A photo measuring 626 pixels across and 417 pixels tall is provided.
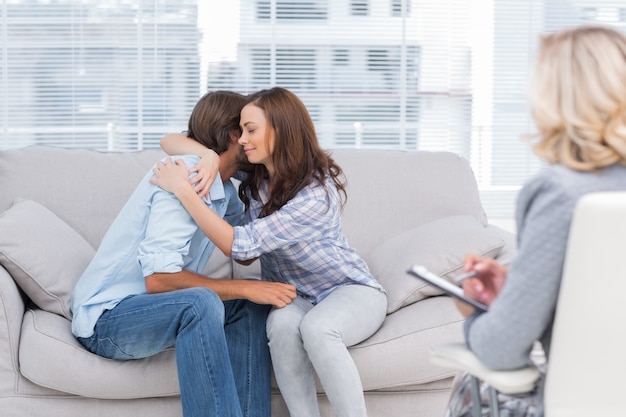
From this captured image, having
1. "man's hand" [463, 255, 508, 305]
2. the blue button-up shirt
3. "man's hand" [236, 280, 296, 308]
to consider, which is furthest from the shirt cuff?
"man's hand" [463, 255, 508, 305]

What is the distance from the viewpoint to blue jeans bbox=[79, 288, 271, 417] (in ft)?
6.31

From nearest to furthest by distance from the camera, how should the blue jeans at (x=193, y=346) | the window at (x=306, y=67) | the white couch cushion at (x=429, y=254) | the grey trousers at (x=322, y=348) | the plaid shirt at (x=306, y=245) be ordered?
1. the blue jeans at (x=193, y=346)
2. the grey trousers at (x=322, y=348)
3. the plaid shirt at (x=306, y=245)
4. the white couch cushion at (x=429, y=254)
5. the window at (x=306, y=67)

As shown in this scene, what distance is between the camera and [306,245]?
2250 millimetres

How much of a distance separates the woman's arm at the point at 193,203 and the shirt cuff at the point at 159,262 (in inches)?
4.2

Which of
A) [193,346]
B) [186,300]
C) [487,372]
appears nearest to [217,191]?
[186,300]

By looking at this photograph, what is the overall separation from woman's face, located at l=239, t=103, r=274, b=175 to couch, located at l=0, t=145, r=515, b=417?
58 centimetres

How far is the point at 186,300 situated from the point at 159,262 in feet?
0.39

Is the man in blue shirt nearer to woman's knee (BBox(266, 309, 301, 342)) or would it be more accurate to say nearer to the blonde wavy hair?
woman's knee (BBox(266, 309, 301, 342))

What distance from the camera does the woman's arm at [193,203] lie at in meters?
2.04

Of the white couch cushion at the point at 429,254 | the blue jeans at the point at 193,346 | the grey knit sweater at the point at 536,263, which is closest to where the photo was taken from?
the grey knit sweater at the point at 536,263

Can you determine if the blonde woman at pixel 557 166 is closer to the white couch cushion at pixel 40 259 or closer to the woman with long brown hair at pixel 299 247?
the woman with long brown hair at pixel 299 247

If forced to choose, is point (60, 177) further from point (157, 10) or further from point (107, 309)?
point (157, 10)

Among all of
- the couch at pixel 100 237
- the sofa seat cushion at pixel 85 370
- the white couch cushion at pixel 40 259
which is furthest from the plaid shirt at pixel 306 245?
the white couch cushion at pixel 40 259

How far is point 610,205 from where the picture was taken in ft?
3.50
